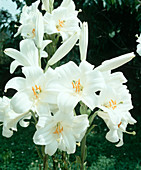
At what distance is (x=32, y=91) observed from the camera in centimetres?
88

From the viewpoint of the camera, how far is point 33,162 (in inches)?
120

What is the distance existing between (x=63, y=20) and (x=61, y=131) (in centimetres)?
69

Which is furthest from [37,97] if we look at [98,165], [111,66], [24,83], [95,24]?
[95,24]

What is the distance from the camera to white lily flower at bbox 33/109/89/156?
802mm

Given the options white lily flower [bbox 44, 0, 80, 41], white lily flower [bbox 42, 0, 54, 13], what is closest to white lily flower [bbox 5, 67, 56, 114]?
white lily flower [bbox 44, 0, 80, 41]

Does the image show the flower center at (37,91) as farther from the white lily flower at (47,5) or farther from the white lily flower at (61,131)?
the white lily flower at (47,5)

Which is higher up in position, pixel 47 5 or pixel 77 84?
pixel 47 5

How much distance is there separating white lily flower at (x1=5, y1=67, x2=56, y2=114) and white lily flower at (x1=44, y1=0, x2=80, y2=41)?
1.56 feet

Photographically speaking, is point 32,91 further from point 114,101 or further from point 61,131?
point 114,101

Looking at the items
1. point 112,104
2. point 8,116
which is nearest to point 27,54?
point 8,116

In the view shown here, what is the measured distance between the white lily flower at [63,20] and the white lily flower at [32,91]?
0.47 metres

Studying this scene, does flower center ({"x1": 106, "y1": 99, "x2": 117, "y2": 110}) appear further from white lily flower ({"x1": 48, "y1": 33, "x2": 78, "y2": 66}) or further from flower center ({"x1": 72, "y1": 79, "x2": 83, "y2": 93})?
white lily flower ({"x1": 48, "y1": 33, "x2": 78, "y2": 66})

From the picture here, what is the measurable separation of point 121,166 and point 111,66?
241 cm

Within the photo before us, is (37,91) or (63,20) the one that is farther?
(63,20)
